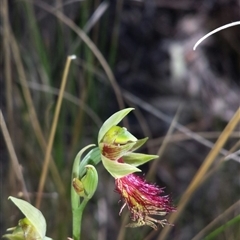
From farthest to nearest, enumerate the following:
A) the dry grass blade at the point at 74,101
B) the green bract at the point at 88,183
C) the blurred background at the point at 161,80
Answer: the blurred background at the point at 161,80 → the dry grass blade at the point at 74,101 → the green bract at the point at 88,183

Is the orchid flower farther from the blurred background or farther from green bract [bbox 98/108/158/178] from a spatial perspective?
the blurred background

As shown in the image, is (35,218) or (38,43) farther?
(38,43)

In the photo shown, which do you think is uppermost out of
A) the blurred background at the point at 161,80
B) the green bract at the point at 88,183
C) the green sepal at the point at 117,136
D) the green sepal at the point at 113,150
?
the green sepal at the point at 117,136

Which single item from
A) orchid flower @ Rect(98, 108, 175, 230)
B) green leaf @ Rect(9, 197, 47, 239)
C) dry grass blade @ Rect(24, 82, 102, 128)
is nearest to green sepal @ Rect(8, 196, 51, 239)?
green leaf @ Rect(9, 197, 47, 239)

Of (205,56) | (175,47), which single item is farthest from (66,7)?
(205,56)

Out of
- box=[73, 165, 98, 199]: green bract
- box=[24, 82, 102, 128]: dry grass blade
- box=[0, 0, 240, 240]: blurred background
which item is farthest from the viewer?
box=[0, 0, 240, 240]: blurred background

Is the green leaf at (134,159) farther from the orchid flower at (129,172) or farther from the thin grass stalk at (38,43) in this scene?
the thin grass stalk at (38,43)

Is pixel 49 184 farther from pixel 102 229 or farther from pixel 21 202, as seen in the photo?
pixel 21 202

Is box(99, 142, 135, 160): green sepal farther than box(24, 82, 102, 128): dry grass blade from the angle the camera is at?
No

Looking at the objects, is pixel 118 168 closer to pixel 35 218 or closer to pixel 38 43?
pixel 35 218

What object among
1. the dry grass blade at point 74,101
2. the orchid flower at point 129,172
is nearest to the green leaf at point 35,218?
the orchid flower at point 129,172

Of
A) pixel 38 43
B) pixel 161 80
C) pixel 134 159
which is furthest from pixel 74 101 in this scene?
pixel 161 80
